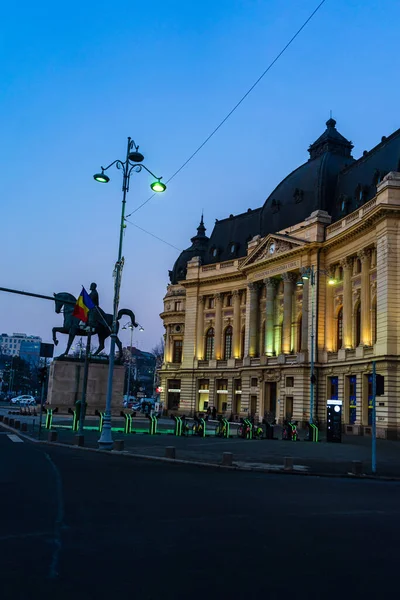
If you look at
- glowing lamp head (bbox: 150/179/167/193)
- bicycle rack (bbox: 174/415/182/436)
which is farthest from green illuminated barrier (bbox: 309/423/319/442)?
glowing lamp head (bbox: 150/179/167/193)

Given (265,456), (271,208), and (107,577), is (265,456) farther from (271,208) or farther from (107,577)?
(271,208)

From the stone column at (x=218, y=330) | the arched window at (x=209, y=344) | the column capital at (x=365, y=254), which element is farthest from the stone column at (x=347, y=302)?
the arched window at (x=209, y=344)

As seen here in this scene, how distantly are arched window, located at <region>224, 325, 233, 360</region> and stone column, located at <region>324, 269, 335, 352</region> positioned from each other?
1873 cm

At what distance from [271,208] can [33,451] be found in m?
51.4

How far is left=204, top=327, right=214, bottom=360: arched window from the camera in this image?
7447cm

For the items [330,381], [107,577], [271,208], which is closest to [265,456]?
[107,577]

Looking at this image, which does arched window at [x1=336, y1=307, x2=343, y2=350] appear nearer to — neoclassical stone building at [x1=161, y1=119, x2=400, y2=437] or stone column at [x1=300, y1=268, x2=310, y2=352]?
neoclassical stone building at [x1=161, y1=119, x2=400, y2=437]

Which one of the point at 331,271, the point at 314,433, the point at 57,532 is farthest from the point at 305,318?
the point at 57,532

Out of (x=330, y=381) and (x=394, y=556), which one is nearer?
(x=394, y=556)

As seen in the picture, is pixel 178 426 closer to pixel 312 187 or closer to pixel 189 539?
pixel 189 539

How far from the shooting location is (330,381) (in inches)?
2103

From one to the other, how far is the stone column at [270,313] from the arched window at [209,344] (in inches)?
504

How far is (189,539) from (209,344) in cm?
6722

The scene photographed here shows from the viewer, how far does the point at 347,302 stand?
5197 cm
